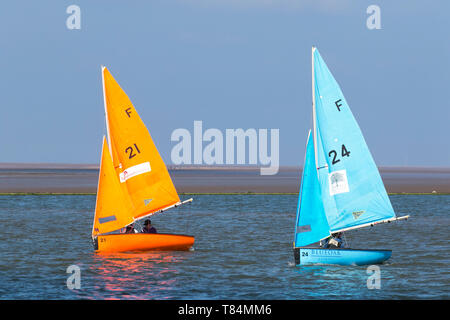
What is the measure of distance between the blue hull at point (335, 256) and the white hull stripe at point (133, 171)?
10656 millimetres

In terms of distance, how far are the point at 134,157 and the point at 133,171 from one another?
743 millimetres

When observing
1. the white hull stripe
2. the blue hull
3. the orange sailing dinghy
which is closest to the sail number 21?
the blue hull

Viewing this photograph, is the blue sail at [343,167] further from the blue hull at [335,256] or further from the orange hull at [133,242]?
the orange hull at [133,242]

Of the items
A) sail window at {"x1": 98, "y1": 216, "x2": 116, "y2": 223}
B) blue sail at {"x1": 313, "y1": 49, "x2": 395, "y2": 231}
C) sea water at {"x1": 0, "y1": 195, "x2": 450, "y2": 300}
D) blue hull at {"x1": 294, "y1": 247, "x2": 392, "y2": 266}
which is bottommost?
sea water at {"x1": 0, "y1": 195, "x2": 450, "y2": 300}

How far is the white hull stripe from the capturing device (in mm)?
37344

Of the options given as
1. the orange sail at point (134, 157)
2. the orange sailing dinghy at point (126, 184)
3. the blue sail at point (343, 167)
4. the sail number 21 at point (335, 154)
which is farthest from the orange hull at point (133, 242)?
the sail number 21 at point (335, 154)

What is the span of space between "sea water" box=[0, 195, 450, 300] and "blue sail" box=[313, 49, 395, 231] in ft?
8.21

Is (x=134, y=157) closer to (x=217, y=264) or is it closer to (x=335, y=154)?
(x=217, y=264)

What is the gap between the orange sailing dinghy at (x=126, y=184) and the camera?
3562 cm

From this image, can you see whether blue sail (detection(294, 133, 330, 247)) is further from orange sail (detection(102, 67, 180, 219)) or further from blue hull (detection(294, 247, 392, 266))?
orange sail (detection(102, 67, 180, 219))

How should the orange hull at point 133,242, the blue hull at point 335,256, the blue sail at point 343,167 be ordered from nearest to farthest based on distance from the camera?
the blue hull at point 335,256 → the blue sail at point 343,167 → the orange hull at point 133,242
